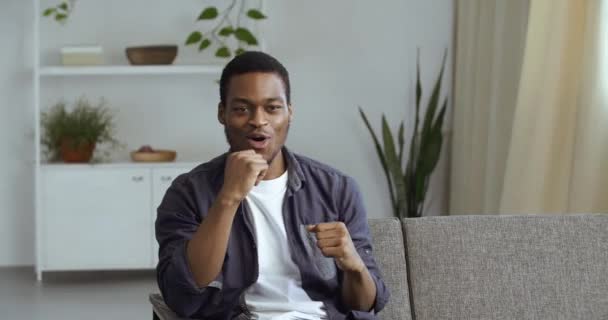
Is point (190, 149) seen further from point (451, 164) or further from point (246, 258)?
point (246, 258)

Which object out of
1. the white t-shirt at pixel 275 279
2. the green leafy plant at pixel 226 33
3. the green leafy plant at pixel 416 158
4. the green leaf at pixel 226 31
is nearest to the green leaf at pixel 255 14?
the green leafy plant at pixel 226 33

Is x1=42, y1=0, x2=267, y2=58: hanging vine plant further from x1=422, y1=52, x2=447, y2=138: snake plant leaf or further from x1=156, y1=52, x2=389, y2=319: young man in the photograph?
x1=156, y1=52, x2=389, y2=319: young man

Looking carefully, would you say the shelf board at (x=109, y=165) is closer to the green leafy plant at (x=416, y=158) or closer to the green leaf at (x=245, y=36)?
the green leaf at (x=245, y=36)

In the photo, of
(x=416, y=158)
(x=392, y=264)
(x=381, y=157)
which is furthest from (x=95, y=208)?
(x=392, y=264)

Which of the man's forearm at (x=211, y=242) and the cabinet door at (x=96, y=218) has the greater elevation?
the man's forearm at (x=211, y=242)

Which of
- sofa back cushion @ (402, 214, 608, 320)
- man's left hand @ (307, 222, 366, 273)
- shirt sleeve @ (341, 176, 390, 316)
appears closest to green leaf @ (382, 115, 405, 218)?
sofa back cushion @ (402, 214, 608, 320)

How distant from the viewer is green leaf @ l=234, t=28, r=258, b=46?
5.43 meters

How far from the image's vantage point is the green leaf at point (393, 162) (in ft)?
18.2

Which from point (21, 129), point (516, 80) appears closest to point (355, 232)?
point (516, 80)

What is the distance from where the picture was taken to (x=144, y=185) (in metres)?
5.46

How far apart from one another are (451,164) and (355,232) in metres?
3.71

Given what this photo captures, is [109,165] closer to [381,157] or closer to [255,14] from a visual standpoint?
[255,14]

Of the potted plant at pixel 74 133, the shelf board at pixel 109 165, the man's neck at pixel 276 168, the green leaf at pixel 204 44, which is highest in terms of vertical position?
the green leaf at pixel 204 44

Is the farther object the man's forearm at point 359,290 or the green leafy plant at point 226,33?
the green leafy plant at point 226,33
